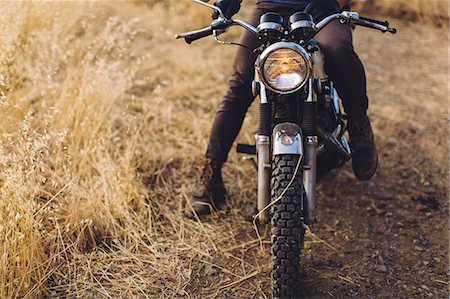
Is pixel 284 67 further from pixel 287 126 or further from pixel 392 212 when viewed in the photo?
pixel 392 212

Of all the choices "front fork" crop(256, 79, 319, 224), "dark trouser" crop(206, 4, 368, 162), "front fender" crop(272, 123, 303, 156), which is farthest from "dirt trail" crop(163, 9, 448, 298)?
"front fender" crop(272, 123, 303, 156)

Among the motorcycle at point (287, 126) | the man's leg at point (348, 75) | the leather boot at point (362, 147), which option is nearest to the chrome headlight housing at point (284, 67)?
the motorcycle at point (287, 126)

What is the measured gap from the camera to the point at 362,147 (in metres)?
3.19

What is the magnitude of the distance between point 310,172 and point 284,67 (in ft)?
1.49

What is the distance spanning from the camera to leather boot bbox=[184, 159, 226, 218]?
10.3 feet

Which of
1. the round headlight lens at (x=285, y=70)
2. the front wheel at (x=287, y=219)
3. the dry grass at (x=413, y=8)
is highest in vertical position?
the round headlight lens at (x=285, y=70)

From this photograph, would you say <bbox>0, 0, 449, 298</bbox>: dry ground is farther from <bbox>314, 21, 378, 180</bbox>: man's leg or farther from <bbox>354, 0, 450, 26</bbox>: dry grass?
<bbox>354, 0, 450, 26</bbox>: dry grass

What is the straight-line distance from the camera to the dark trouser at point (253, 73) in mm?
2734

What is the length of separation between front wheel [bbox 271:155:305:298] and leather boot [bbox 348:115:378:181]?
2.71ft

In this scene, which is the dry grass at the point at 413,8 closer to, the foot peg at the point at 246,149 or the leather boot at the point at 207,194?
the leather boot at the point at 207,194

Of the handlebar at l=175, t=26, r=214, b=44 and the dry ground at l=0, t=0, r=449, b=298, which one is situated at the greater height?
the handlebar at l=175, t=26, r=214, b=44

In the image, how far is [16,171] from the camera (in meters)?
2.54

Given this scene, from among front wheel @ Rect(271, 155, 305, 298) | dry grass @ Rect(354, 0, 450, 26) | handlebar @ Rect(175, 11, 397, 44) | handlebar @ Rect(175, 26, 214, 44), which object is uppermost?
handlebar @ Rect(175, 11, 397, 44)

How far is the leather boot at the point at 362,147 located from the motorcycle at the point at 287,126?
20.4 inches
